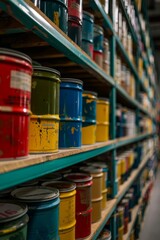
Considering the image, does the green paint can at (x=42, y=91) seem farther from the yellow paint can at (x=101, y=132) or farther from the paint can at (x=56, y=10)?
the yellow paint can at (x=101, y=132)

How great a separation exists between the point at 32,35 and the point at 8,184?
70cm

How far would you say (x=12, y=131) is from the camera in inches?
28.3

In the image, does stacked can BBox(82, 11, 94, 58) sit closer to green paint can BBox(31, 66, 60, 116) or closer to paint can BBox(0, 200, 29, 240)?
green paint can BBox(31, 66, 60, 116)

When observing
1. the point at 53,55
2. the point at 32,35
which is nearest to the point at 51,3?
the point at 32,35

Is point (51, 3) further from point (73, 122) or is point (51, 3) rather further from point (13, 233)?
point (13, 233)

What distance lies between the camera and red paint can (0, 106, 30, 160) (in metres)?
0.70

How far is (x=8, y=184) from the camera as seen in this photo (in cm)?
68

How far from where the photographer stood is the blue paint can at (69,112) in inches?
46.1

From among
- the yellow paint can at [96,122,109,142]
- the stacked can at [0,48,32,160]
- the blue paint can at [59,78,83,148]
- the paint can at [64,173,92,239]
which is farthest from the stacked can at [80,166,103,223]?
the stacked can at [0,48,32,160]

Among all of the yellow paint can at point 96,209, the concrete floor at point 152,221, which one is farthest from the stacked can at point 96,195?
the concrete floor at point 152,221

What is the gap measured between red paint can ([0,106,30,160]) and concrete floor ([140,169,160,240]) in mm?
2907

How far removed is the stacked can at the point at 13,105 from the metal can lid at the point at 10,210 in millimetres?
189

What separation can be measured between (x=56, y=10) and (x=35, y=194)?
0.76 meters

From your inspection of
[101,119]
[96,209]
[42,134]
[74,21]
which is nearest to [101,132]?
[101,119]
